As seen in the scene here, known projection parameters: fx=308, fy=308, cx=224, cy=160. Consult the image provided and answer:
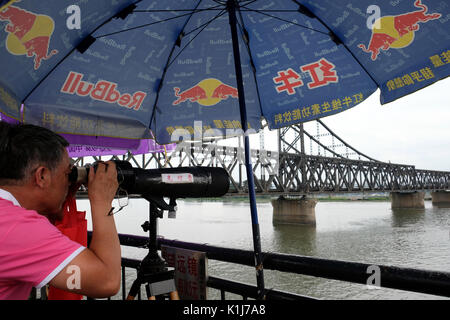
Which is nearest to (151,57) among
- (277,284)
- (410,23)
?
(410,23)

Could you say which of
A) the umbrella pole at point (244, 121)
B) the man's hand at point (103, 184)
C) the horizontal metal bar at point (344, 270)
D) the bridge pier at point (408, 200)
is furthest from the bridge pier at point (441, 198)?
the man's hand at point (103, 184)

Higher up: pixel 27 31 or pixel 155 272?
pixel 27 31

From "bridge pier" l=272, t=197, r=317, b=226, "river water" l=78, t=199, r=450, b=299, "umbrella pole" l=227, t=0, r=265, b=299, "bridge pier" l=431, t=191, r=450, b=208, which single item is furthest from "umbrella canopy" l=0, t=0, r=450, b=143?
"bridge pier" l=431, t=191, r=450, b=208

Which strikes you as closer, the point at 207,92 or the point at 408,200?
the point at 207,92

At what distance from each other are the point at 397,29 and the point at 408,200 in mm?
63624

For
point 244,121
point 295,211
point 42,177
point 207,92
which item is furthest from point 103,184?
point 295,211

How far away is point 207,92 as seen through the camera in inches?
132

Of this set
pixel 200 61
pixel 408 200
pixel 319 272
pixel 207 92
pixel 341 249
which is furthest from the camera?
pixel 408 200

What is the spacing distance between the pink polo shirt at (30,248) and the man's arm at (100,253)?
1.3 inches

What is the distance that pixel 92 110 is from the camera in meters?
2.96

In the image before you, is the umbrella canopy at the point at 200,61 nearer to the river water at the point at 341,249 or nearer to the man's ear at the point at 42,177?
the man's ear at the point at 42,177

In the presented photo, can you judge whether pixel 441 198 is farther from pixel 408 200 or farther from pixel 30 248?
pixel 30 248

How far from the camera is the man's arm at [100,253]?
0.93 meters

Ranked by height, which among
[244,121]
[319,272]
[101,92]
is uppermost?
[101,92]
